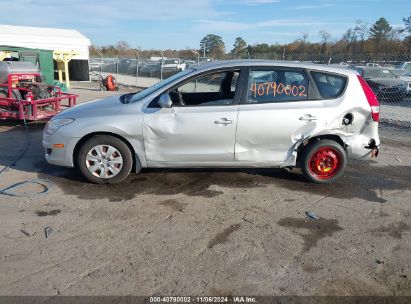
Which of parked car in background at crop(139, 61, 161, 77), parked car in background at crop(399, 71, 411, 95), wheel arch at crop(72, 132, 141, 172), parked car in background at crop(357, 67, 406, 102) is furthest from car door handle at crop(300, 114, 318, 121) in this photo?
parked car in background at crop(139, 61, 161, 77)

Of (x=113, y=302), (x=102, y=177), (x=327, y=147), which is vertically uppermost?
(x=327, y=147)

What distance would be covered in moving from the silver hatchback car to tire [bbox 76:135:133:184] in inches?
0.5

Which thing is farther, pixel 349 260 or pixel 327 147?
pixel 327 147

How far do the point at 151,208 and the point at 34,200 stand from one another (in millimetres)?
1470

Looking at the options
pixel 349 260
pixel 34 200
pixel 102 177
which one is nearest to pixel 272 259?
pixel 349 260

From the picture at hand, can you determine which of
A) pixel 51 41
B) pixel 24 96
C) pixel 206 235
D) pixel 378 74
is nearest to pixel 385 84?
pixel 378 74

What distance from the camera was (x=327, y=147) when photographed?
5.00 meters

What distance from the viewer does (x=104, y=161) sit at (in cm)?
480

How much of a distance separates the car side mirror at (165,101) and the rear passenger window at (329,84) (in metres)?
2.00

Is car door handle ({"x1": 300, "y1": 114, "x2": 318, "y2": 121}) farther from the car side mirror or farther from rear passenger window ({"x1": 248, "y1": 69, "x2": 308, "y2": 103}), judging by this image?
the car side mirror

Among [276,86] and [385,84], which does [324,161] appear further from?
[385,84]

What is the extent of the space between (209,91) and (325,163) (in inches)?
83.6

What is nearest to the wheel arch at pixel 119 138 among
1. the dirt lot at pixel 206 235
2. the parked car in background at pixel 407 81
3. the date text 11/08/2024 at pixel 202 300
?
the dirt lot at pixel 206 235

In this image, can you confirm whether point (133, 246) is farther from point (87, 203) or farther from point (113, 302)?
point (87, 203)
